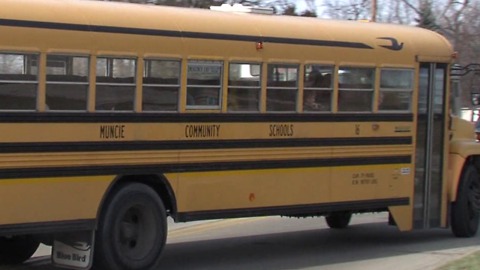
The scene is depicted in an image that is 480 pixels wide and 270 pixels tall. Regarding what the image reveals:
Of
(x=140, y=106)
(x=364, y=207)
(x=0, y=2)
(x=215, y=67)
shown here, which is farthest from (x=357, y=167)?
(x=0, y=2)

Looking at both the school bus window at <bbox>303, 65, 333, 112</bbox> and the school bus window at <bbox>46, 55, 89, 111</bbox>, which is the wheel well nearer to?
the school bus window at <bbox>46, 55, 89, 111</bbox>

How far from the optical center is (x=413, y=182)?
11.4m

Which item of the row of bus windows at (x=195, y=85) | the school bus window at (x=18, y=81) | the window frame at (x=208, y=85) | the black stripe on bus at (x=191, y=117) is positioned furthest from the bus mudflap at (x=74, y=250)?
the window frame at (x=208, y=85)

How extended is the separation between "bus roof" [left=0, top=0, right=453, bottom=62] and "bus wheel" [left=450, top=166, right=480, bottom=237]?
168cm

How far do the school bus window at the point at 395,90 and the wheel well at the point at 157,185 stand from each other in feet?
10.6

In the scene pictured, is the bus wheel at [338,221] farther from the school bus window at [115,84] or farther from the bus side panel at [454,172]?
the school bus window at [115,84]

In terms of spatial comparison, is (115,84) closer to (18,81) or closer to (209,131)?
(18,81)

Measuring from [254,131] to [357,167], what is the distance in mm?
1732

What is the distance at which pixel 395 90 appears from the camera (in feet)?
36.6

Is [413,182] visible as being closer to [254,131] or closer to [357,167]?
[357,167]

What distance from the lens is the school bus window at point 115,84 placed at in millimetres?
8328

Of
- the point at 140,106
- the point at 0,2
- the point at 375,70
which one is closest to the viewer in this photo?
the point at 0,2

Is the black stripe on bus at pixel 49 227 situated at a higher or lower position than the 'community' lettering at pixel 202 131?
lower

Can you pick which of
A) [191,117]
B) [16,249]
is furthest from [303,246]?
[16,249]
